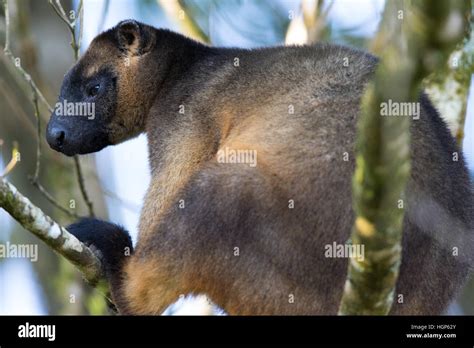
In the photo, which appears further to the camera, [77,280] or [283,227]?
[77,280]

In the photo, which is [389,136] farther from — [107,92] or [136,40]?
[136,40]

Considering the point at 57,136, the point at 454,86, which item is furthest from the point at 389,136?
the point at 57,136

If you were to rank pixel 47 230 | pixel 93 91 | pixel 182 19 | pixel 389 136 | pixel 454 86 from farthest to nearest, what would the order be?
pixel 182 19, pixel 93 91, pixel 454 86, pixel 47 230, pixel 389 136

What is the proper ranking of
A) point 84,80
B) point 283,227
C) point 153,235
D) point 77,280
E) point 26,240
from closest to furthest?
point 283,227, point 153,235, point 84,80, point 77,280, point 26,240

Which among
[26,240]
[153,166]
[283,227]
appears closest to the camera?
[283,227]

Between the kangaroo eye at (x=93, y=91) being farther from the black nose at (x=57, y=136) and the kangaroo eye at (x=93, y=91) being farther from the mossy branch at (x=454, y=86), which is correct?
the mossy branch at (x=454, y=86)

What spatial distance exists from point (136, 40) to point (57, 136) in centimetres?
Result: 169

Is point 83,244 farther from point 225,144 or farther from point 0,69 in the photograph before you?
point 0,69

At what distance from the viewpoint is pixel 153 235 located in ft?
26.7

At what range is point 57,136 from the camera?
10.0m

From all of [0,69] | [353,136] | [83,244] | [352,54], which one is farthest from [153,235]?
[0,69]

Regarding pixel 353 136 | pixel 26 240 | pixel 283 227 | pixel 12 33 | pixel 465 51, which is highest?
pixel 12 33

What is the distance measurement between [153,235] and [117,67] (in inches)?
126

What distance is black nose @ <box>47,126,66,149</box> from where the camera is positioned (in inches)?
393
